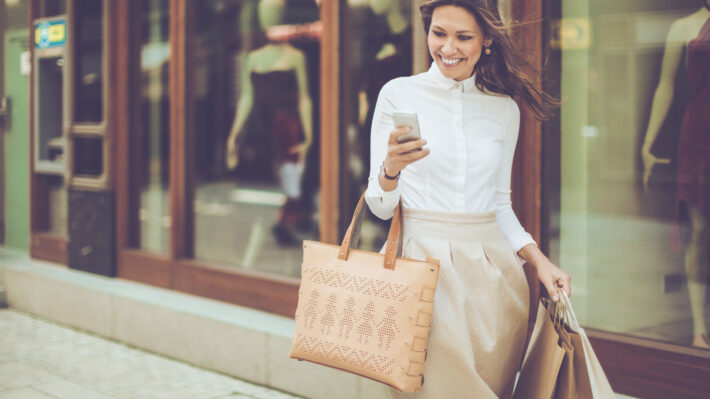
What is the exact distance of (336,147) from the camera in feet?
15.0

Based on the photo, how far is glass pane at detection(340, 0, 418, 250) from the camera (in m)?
4.63

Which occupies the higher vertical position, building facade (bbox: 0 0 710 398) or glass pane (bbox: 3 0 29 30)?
glass pane (bbox: 3 0 29 30)

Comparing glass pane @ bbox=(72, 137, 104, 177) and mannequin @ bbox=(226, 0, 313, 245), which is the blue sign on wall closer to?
glass pane @ bbox=(72, 137, 104, 177)

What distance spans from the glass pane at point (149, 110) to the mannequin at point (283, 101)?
29.5 inches

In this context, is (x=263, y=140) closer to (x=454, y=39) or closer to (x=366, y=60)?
(x=366, y=60)

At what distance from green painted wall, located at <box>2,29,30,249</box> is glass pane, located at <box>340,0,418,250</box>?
13.2ft

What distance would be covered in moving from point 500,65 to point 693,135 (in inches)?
85.3

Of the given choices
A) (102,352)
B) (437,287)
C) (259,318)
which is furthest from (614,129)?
(437,287)

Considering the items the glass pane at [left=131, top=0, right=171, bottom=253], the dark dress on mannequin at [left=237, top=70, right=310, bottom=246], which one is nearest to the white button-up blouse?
the glass pane at [left=131, top=0, right=171, bottom=253]

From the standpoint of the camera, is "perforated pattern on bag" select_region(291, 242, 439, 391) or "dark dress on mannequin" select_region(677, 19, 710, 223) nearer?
"perforated pattern on bag" select_region(291, 242, 439, 391)

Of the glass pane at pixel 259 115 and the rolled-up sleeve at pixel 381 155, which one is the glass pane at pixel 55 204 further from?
the rolled-up sleeve at pixel 381 155

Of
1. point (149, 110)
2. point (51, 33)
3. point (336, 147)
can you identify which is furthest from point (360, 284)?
point (51, 33)

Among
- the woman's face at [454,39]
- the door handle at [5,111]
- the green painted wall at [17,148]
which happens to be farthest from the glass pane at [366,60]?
the door handle at [5,111]

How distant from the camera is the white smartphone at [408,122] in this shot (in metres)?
2.00
